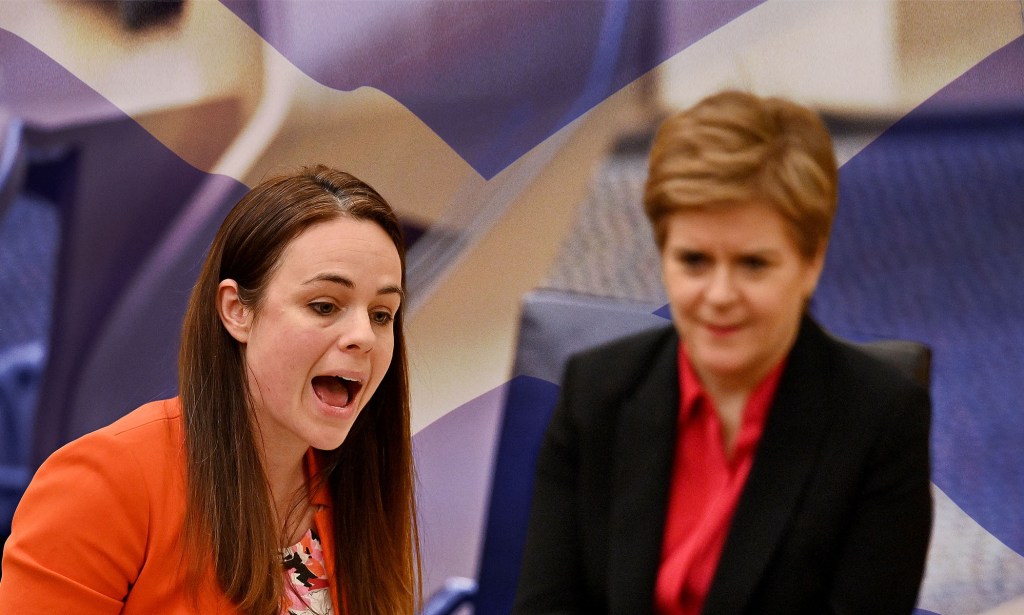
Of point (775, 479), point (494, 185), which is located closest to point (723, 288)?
point (775, 479)

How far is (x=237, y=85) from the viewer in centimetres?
224

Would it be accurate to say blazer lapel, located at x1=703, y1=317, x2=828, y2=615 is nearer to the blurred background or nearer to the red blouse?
the red blouse

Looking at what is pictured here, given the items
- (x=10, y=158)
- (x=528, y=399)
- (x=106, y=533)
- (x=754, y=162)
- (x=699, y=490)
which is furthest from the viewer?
(x=10, y=158)

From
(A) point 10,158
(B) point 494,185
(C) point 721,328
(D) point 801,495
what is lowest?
(D) point 801,495

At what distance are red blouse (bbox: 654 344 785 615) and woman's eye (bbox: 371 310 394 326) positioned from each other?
641 millimetres

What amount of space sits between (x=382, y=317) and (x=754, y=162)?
0.78 m

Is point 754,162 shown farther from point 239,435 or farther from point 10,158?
point 10,158

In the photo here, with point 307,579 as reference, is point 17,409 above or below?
above

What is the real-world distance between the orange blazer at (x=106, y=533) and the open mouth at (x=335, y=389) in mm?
224

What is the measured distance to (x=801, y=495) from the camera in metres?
1.04

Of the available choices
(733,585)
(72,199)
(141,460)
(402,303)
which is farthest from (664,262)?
(72,199)

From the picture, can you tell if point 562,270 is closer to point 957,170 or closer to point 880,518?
point 957,170

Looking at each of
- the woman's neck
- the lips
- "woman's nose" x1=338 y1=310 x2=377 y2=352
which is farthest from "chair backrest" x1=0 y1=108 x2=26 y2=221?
the lips

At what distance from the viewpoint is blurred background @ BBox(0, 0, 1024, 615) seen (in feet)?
5.37
